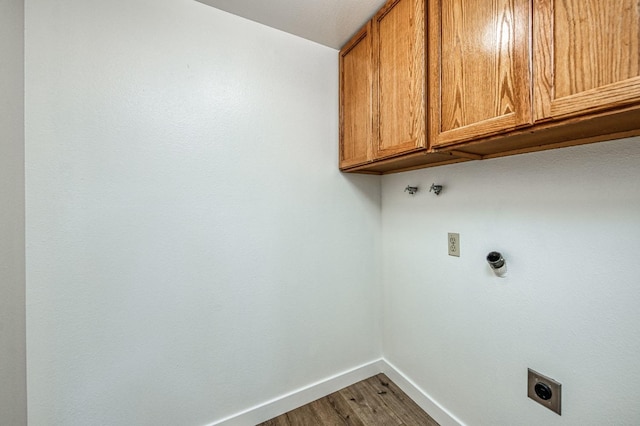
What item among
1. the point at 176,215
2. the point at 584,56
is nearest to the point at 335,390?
the point at 176,215

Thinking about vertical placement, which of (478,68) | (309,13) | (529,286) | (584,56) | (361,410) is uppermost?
(309,13)

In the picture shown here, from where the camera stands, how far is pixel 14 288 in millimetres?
932

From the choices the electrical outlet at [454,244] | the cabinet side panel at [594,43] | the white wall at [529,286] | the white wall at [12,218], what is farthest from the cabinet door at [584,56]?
Result: the white wall at [12,218]

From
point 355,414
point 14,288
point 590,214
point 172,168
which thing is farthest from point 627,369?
point 14,288

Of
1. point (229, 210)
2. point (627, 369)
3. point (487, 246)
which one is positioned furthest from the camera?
point (229, 210)

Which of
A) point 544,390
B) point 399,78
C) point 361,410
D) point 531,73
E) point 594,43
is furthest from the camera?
point 361,410

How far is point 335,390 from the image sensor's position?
66.0 inches

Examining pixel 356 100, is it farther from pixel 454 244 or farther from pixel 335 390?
pixel 335 390

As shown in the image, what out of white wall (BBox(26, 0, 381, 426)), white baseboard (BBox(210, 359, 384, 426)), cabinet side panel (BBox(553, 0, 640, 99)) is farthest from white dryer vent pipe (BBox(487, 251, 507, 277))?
white baseboard (BBox(210, 359, 384, 426))

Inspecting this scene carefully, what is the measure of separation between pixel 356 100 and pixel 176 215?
1.21 metres

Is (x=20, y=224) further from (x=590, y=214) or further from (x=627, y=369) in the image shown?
(x=627, y=369)

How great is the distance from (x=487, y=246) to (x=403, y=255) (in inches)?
21.8

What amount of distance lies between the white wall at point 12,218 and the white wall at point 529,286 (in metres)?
1.86

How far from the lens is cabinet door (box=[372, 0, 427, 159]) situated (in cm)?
109
